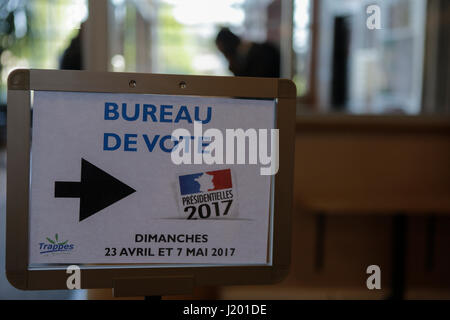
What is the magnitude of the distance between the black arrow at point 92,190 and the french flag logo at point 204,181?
0.09 metres

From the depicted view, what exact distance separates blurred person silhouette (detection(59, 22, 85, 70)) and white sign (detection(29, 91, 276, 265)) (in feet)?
4.56

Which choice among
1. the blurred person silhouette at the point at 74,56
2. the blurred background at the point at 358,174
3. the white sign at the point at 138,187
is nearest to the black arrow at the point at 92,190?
the white sign at the point at 138,187

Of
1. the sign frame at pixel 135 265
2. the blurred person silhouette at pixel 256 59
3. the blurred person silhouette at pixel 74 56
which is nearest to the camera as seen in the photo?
the sign frame at pixel 135 265

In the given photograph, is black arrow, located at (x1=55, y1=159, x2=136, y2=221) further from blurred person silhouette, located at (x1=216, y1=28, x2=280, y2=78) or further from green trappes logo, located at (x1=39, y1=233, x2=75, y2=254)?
blurred person silhouette, located at (x1=216, y1=28, x2=280, y2=78)

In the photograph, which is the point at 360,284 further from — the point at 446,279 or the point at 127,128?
the point at 127,128

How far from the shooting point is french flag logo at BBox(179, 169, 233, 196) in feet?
2.34

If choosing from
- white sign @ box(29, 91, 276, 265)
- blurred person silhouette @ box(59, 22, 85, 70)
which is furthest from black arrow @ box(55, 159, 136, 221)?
blurred person silhouette @ box(59, 22, 85, 70)

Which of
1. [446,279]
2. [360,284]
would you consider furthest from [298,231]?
[446,279]

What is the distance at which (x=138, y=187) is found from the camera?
2.31 ft

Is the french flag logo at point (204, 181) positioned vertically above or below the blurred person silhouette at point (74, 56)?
below

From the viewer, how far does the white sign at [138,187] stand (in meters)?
0.68

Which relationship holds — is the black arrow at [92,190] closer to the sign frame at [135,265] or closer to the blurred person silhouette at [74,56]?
the sign frame at [135,265]

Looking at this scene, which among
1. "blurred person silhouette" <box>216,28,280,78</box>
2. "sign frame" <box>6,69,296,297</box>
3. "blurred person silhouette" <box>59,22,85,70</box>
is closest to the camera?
"sign frame" <box>6,69,296,297</box>

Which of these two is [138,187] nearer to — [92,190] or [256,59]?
[92,190]
